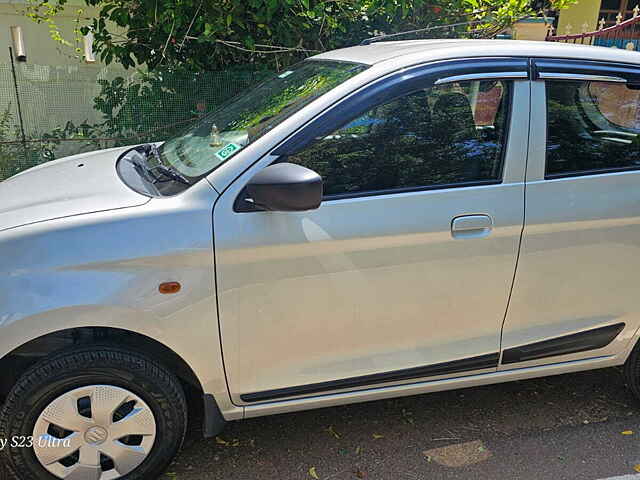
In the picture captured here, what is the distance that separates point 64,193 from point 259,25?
3.51 meters

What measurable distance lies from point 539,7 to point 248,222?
18.7 ft

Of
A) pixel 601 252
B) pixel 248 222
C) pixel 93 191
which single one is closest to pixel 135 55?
pixel 93 191

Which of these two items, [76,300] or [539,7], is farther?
[539,7]

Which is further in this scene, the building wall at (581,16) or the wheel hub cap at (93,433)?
the building wall at (581,16)

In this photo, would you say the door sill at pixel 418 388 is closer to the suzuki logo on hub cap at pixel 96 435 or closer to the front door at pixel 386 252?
the front door at pixel 386 252

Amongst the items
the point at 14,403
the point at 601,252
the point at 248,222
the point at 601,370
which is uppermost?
the point at 248,222

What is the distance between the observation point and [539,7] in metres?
6.55

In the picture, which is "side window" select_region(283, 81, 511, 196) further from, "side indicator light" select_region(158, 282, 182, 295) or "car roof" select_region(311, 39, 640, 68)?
"side indicator light" select_region(158, 282, 182, 295)

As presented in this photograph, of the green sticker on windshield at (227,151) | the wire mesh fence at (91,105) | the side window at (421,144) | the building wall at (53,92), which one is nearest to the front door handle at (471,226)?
the side window at (421,144)

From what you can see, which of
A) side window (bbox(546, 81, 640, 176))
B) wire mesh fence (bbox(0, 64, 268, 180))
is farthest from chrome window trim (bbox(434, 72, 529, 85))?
wire mesh fence (bbox(0, 64, 268, 180))

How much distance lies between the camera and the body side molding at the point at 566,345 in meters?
2.76

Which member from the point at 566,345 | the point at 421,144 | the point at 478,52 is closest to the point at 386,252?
the point at 421,144

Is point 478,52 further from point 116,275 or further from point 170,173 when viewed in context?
point 116,275

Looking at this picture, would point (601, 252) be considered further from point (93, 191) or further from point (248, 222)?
point (93, 191)
